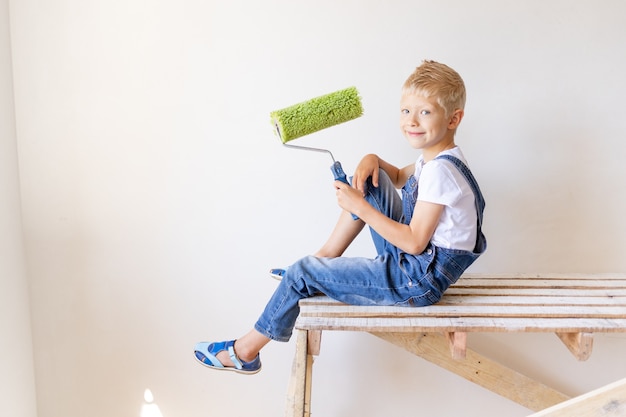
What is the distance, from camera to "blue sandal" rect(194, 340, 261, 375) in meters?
1.61

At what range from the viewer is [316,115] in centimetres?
152

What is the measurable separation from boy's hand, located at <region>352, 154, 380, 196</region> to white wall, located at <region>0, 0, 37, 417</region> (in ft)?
3.17

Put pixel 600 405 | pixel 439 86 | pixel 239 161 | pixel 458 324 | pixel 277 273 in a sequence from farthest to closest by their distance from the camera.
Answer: pixel 239 161, pixel 277 273, pixel 439 86, pixel 458 324, pixel 600 405

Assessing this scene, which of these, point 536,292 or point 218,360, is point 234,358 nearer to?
point 218,360

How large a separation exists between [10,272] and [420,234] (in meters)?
1.15

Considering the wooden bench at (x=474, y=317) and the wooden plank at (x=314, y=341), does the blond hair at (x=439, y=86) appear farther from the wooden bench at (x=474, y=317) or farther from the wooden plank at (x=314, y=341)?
the wooden plank at (x=314, y=341)

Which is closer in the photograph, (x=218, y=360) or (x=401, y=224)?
(x=401, y=224)

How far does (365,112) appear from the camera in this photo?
6.10ft

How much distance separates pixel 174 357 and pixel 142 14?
40.3 inches

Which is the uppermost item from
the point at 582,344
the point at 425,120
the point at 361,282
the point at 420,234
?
A: the point at 425,120

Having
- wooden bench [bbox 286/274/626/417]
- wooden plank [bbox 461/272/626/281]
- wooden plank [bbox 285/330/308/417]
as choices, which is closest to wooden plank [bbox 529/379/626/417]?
wooden bench [bbox 286/274/626/417]

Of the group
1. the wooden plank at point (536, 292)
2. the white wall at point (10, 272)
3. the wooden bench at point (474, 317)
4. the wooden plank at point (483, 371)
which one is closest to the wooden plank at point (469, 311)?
the wooden bench at point (474, 317)

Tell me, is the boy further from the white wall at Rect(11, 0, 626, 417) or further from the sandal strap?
the white wall at Rect(11, 0, 626, 417)

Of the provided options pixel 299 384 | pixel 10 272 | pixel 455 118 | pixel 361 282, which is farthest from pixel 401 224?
pixel 10 272
